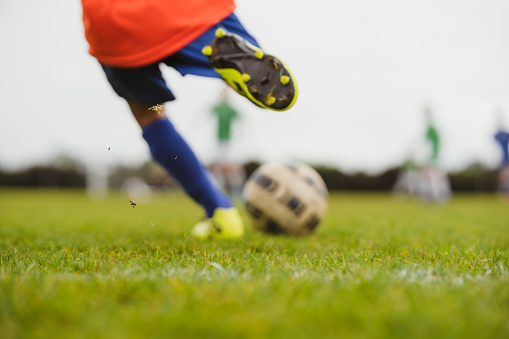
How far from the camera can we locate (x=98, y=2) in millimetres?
2031

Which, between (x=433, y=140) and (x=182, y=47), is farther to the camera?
(x=433, y=140)

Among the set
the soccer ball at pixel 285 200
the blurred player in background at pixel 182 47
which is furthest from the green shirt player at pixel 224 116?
the blurred player in background at pixel 182 47

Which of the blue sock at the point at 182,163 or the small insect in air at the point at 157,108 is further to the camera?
the blue sock at the point at 182,163

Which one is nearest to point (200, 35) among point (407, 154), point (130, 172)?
point (130, 172)

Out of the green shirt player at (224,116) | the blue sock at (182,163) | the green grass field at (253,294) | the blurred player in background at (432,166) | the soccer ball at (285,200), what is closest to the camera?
the green grass field at (253,294)

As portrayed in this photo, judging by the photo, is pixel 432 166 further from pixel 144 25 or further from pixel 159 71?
pixel 144 25

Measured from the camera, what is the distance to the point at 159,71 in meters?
2.26

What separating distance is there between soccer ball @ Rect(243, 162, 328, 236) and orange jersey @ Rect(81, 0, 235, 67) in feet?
4.61

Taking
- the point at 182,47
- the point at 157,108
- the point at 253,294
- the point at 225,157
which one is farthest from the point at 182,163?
the point at 225,157

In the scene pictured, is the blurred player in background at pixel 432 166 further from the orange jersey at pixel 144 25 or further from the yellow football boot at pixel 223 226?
the orange jersey at pixel 144 25

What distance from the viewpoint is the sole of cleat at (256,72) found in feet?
6.51

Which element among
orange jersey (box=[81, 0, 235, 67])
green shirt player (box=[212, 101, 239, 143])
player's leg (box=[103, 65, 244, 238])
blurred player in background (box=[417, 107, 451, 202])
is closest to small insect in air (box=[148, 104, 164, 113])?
player's leg (box=[103, 65, 244, 238])

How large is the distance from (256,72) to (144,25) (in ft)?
1.80

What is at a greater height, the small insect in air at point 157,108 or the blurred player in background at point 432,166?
the small insect in air at point 157,108
